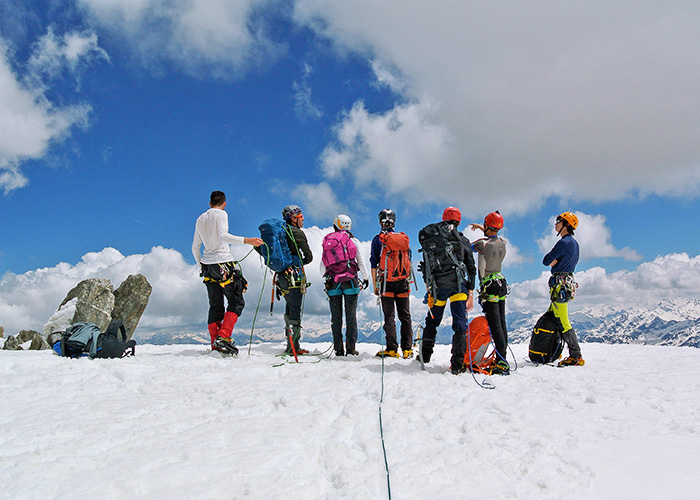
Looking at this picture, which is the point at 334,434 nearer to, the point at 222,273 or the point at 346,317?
the point at 346,317

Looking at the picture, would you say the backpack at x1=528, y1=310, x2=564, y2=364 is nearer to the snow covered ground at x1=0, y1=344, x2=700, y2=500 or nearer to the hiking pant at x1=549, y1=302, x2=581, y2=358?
the hiking pant at x1=549, y1=302, x2=581, y2=358

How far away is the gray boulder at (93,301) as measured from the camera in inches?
734

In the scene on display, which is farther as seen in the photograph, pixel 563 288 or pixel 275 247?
pixel 275 247

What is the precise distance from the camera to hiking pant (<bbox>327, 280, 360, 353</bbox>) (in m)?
8.49

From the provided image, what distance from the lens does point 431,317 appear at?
24.0ft

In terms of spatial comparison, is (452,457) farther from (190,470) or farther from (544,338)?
(544,338)

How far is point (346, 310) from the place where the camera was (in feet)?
28.2

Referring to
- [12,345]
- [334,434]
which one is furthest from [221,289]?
[12,345]

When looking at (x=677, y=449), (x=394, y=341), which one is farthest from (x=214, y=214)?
(x=677, y=449)

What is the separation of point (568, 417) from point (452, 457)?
71.4 inches

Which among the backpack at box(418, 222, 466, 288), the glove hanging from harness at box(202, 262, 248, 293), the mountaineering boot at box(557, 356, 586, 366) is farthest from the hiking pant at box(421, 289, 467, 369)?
the glove hanging from harness at box(202, 262, 248, 293)

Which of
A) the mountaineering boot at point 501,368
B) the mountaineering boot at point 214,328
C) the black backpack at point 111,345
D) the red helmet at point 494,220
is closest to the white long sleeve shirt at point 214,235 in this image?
the mountaineering boot at point 214,328

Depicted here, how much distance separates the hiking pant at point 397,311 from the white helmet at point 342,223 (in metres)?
1.69

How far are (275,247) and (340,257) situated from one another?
161cm
